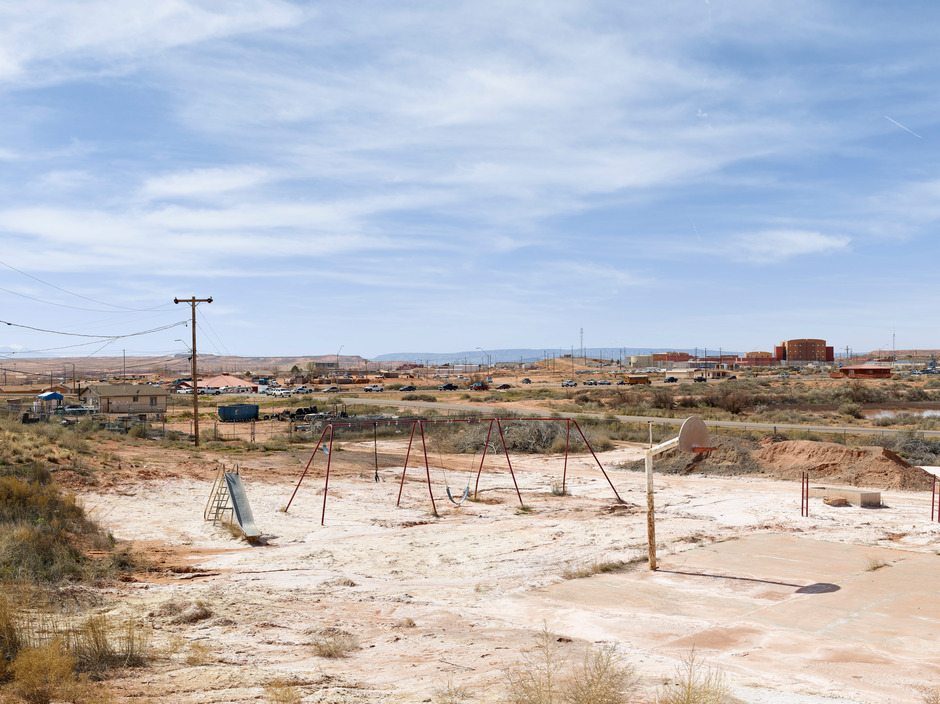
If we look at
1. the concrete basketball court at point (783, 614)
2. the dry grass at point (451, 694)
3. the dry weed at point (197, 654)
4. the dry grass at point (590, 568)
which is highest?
the dry grass at point (451, 694)

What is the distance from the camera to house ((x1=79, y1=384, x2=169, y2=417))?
64.2m

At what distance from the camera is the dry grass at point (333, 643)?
11391 mm

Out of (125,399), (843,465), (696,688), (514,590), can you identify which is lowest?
(514,590)

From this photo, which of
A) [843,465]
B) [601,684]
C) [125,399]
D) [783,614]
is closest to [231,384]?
[125,399]

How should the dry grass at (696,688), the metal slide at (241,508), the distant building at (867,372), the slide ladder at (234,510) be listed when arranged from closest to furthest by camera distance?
the dry grass at (696,688)
the metal slide at (241,508)
the slide ladder at (234,510)
the distant building at (867,372)

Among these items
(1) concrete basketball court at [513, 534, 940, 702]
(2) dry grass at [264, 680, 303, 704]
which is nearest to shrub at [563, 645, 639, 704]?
(1) concrete basketball court at [513, 534, 940, 702]

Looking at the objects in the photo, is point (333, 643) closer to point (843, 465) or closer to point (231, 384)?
point (843, 465)

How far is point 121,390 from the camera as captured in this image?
6575cm

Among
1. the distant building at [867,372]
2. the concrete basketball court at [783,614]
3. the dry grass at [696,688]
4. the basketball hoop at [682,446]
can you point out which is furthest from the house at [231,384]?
the dry grass at [696,688]

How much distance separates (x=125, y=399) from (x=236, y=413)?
374 inches

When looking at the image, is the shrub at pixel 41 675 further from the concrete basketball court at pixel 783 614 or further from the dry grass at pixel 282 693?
the concrete basketball court at pixel 783 614

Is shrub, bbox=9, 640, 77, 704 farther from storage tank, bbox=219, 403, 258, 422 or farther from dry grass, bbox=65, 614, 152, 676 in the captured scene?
storage tank, bbox=219, 403, 258, 422

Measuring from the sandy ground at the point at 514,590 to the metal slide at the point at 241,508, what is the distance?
77 cm

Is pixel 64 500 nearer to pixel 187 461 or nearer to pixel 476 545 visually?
pixel 476 545
